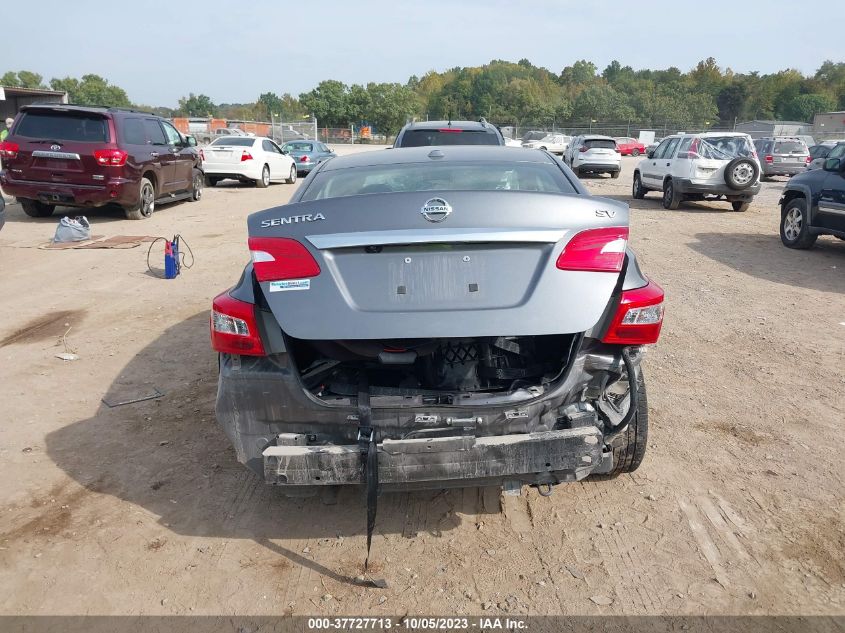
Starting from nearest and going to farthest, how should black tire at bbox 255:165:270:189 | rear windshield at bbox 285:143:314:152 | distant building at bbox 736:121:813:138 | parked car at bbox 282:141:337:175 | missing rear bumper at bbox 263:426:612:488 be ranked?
1. missing rear bumper at bbox 263:426:612:488
2. black tire at bbox 255:165:270:189
3. parked car at bbox 282:141:337:175
4. rear windshield at bbox 285:143:314:152
5. distant building at bbox 736:121:813:138

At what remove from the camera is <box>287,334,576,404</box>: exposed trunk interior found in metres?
2.91

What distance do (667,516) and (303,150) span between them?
23.6m

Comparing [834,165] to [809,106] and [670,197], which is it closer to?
[670,197]

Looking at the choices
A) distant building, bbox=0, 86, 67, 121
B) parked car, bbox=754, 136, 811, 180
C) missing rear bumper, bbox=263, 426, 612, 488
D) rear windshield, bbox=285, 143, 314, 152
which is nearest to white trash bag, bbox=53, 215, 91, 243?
missing rear bumper, bbox=263, 426, 612, 488

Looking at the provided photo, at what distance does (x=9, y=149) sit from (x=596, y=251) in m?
11.7

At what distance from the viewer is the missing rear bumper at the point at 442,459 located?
266cm

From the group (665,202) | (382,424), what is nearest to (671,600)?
(382,424)

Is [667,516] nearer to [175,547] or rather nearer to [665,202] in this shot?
[175,547]

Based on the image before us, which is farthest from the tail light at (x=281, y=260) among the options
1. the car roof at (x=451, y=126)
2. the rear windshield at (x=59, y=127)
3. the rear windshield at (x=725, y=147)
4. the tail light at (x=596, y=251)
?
the rear windshield at (x=725, y=147)

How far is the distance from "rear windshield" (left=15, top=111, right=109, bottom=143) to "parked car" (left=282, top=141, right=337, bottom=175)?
12507 mm

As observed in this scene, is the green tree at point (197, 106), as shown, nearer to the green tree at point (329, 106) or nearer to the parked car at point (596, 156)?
the green tree at point (329, 106)

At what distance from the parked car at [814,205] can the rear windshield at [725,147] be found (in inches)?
136

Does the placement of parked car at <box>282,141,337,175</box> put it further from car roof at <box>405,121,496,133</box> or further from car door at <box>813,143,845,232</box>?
car door at <box>813,143,845,232</box>

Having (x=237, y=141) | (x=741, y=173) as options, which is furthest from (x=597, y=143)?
(x=237, y=141)
